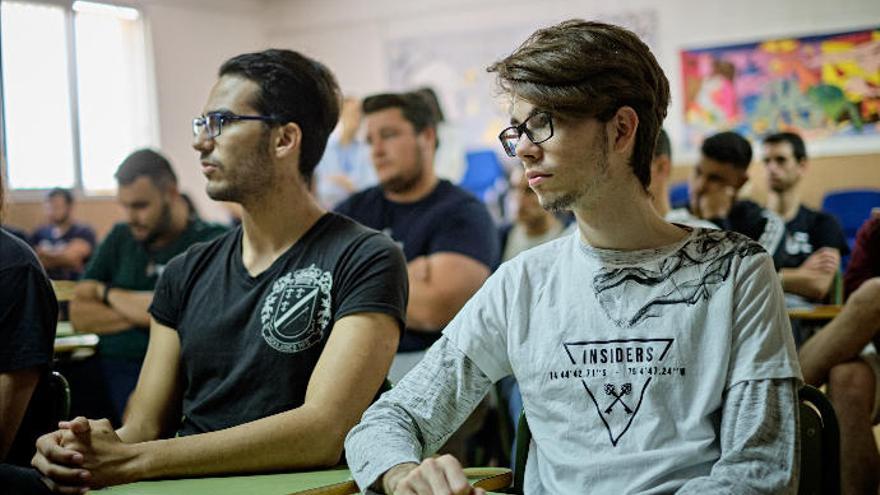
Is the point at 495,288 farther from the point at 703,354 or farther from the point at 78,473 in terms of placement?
the point at 78,473

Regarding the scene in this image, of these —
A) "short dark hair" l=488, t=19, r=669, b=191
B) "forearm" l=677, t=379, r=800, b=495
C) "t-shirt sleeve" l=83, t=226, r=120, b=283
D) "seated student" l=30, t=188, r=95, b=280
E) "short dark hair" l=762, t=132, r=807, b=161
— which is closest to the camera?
"forearm" l=677, t=379, r=800, b=495

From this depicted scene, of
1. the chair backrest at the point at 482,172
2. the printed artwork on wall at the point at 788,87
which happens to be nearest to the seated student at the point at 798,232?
the printed artwork on wall at the point at 788,87

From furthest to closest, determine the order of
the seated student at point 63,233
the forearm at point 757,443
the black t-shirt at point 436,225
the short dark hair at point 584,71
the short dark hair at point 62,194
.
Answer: the short dark hair at point 62,194 → the seated student at point 63,233 → the black t-shirt at point 436,225 → the short dark hair at point 584,71 → the forearm at point 757,443

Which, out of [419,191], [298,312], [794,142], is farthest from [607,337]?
[794,142]

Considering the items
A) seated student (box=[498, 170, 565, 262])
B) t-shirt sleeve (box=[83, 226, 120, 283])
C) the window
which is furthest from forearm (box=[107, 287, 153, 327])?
the window

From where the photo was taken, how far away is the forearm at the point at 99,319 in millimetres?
3764

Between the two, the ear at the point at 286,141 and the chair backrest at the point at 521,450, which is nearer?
the chair backrest at the point at 521,450

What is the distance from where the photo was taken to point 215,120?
6.85ft

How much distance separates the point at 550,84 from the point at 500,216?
783cm

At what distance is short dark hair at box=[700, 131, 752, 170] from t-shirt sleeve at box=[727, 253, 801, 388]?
2731 millimetres

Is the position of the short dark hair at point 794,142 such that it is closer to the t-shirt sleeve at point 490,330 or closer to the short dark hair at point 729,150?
the short dark hair at point 729,150

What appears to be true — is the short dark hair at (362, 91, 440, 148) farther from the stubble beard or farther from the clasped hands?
the clasped hands

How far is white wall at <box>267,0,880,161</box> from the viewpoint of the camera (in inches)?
340

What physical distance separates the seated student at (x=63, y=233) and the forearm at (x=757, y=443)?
8.01 meters
